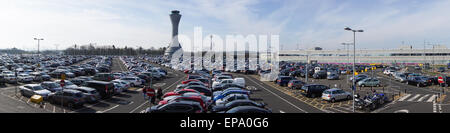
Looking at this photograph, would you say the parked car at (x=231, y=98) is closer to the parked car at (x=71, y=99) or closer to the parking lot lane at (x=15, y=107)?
the parked car at (x=71, y=99)

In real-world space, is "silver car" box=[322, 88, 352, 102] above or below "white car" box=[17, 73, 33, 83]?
below

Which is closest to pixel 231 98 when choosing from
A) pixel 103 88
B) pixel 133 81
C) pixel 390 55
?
pixel 103 88

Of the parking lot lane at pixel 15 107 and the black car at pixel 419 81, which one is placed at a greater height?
the black car at pixel 419 81

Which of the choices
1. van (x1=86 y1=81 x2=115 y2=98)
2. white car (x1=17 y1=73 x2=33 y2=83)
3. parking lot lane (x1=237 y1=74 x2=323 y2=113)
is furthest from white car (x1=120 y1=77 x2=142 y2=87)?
parking lot lane (x1=237 y1=74 x2=323 y2=113)

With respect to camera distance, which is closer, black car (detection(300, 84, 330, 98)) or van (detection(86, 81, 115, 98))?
van (detection(86, 81, 115, 98))

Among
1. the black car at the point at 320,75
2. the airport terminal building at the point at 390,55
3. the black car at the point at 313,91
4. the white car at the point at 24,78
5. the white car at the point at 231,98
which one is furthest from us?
the airport terminal building at the point at 390,55

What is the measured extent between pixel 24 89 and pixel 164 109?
16292 mm

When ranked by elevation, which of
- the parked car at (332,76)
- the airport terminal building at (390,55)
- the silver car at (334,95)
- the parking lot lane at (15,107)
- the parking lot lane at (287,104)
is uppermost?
the airport terminal building at (390,55)

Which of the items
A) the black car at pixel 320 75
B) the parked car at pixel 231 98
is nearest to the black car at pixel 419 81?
the black car at pixel 320 75

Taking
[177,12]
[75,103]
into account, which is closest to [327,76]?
[75,103]

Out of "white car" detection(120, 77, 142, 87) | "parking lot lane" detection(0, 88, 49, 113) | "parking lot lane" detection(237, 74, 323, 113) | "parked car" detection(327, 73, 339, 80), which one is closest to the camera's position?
"parking lot lane" detection(0, 88, 49, 113)

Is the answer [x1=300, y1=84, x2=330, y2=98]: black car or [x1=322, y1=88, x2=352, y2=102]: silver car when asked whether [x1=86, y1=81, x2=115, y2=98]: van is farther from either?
[x1=322, y1=88, x2=352, y2=102]: silver car
